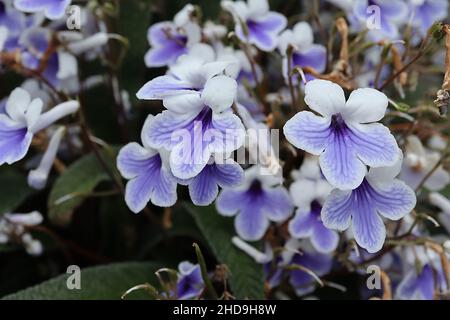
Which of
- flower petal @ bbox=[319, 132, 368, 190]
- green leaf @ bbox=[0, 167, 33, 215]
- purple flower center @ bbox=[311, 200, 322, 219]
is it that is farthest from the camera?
green leaf @ bbox=[0, 167, 33, 215]

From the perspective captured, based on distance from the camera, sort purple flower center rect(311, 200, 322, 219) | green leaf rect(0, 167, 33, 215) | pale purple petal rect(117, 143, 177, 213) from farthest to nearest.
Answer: green leaf rect(0, 167, 33, 215)
purple flower center rect(311, 200, 322, 219)
pale purple petal rect(117, 143, 177, 213)

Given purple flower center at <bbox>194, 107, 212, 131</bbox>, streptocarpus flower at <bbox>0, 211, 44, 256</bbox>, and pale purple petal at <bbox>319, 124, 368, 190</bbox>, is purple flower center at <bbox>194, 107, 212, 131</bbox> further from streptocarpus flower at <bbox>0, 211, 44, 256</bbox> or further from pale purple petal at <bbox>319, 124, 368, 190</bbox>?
streptocarpus flower at <bbox>0, 211, 44, 256</bbox>

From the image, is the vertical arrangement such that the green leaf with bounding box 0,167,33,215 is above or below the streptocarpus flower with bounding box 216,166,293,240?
below

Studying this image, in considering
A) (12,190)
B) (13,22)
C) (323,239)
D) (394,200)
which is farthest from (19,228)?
(394,200)

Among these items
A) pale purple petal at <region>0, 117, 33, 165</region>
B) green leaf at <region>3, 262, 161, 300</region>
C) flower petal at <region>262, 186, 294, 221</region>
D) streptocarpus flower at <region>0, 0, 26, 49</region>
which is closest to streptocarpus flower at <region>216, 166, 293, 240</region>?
flower petal at <region>262, 186, 294, 221</region>

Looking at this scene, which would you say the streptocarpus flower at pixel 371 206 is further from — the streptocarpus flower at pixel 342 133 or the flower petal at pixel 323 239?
the flower petal at pixel 323 239

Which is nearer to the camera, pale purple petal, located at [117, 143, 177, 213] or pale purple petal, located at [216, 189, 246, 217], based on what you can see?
pale purple petal, located at [117, 143, 177, 213]

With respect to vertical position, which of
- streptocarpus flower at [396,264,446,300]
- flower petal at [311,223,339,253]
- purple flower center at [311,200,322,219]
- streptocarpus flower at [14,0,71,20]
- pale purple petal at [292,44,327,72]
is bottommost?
streptocarpus flower at [396,264,446,300]
